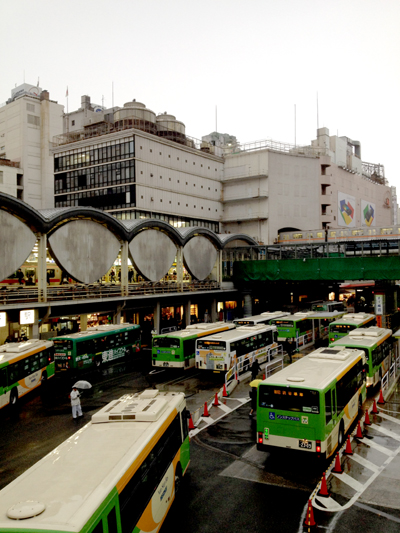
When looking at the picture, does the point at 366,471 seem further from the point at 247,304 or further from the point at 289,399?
the point at 247,304

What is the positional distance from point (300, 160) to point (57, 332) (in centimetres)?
5728

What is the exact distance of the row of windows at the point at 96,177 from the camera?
205 ft

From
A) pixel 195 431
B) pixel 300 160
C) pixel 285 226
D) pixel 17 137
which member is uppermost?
pixel 17 137

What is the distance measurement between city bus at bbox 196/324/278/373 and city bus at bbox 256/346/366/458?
387 inches

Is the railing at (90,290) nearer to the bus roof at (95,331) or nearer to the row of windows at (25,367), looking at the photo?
the bus roof at (95,331)

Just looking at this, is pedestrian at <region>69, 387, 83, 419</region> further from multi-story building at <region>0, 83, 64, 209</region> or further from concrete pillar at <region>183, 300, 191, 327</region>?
multi-story building at <region>0, 83, 64, 209</region>

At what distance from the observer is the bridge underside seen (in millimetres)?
45844

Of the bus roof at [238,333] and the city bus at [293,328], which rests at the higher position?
the bus roof at [238,333]

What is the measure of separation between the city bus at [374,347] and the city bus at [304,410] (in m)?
5.89

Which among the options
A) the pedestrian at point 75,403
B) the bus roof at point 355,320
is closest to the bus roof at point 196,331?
the bus roof at point 355,320

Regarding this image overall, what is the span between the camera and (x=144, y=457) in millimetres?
8648

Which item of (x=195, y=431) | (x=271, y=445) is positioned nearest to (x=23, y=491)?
(x=271, y=445)

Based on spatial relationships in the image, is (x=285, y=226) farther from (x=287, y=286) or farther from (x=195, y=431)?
(x=195, y=431)

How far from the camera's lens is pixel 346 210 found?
292 feet
